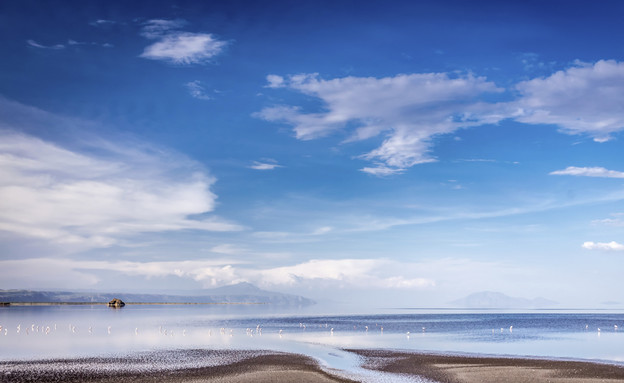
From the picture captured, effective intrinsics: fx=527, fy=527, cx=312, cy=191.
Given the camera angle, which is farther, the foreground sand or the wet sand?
the wet sand

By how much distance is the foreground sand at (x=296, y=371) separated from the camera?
41469mm

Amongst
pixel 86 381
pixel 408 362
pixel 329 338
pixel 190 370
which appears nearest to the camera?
pixel 86 381

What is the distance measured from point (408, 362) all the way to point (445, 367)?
5085 mm

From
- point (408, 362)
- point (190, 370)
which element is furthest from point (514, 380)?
point (190, 370)

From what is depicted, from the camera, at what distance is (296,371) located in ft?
150

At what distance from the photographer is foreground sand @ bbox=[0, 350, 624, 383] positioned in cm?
4147

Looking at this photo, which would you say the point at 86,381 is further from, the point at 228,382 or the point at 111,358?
the point at 111,358

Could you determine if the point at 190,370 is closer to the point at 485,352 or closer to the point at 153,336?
the point at 485,352

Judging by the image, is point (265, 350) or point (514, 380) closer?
point (514, 380)

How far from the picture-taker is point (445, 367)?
49.3 m

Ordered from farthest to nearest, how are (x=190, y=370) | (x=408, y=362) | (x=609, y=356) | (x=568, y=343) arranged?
(x=568, y=343) < (x=609, y=356) < (x=408, y=362) < (x=190, y=370)

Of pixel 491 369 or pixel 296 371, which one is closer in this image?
pixel 296 371

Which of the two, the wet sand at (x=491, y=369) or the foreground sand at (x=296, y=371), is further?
the wet sand at (x=491, y=369)

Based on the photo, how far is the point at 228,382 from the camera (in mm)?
40188
